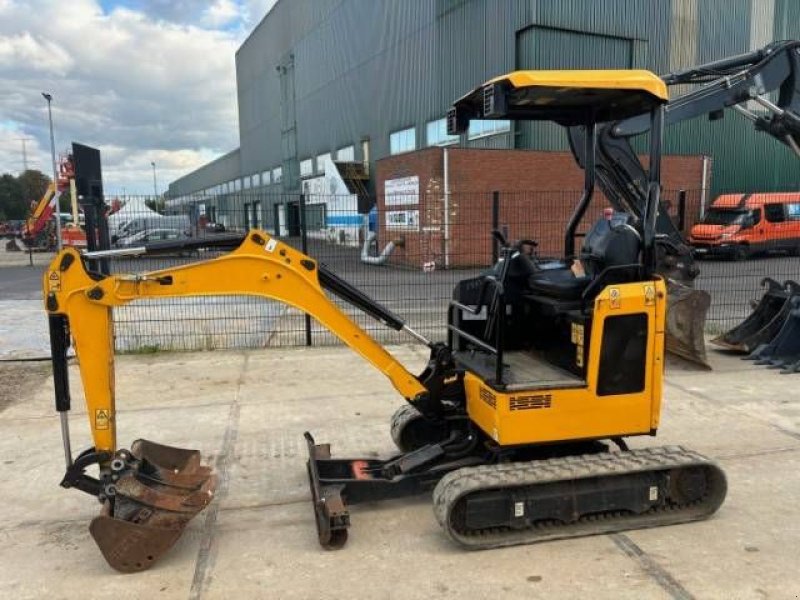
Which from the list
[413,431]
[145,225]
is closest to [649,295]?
[413,431]

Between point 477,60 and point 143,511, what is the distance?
23.8 meters

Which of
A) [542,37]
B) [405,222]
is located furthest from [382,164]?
[405,222]

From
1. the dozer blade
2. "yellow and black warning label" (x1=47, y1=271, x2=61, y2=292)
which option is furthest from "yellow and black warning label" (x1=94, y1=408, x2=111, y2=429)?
the dozer blade

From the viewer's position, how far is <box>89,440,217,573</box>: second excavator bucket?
3.60 meters

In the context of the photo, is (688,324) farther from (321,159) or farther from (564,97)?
(321,159)

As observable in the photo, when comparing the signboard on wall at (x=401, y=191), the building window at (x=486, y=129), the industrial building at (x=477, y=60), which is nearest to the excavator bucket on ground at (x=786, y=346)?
the industrial building at (x=477, y=60)

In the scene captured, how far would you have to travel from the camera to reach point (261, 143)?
5766 centimetres

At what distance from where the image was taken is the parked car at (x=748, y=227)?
2286cm

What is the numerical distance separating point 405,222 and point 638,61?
13741 millimetres

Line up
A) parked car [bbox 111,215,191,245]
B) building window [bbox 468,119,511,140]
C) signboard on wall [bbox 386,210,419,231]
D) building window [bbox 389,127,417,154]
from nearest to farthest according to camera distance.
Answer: parked car [bbox 111,215,191,245] < signboard on wall [bbox 386,210,419,231] < building window [bbox 468,119,511,140] < building window [bbox 389,127,417,154]

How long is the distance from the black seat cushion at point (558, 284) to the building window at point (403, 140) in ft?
86.8

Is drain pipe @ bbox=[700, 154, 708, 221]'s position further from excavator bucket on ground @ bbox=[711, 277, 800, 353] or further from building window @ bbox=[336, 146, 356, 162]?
building window @ bbox=[336, 146, 356, 162]

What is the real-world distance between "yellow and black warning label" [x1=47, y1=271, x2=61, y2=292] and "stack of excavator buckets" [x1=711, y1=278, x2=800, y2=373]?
752 cm

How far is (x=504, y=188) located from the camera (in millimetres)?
22000
